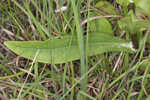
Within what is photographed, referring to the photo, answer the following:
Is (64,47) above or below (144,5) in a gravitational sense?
below

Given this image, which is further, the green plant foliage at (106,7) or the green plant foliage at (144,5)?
the green plant foliage at (106,7)

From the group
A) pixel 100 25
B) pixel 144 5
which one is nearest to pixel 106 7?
pixel 100 25

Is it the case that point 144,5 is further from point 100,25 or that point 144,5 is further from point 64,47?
point 64,47

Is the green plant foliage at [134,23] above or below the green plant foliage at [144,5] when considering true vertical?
below

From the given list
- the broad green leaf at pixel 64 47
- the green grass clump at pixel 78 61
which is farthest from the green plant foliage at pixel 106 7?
the broad green leaf at pixel 64 47

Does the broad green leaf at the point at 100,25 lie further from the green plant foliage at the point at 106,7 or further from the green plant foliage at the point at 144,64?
the green plant foliage at the point at 144,64

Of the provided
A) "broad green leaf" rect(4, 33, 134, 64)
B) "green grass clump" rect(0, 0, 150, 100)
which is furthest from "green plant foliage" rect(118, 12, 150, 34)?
"broad green leaf" rect(4, 33, 134, 64)
